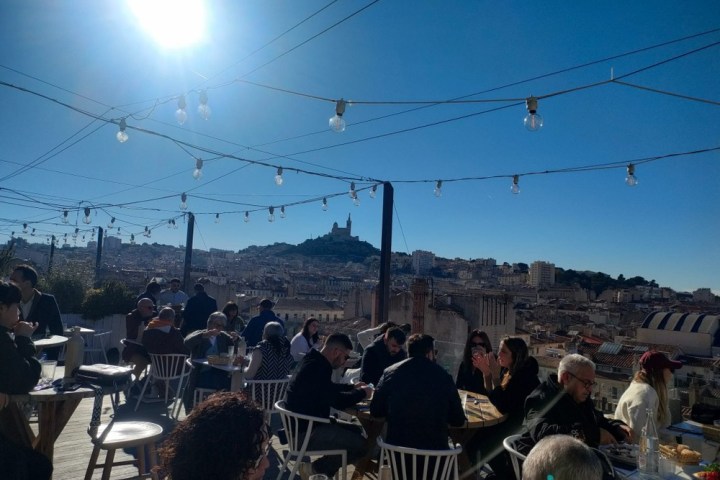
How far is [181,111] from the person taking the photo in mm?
5105

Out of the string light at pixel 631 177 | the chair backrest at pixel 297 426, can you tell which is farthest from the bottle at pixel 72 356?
the string light at pixel 631 177

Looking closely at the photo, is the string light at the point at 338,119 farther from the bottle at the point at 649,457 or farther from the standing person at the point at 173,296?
the standing person at the point at 173,296

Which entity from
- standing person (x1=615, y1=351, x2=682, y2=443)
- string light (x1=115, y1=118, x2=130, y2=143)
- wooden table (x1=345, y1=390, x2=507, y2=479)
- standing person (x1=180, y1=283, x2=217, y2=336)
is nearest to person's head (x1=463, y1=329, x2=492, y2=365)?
wooden table (x1=345, y1=390, x2=507, y2=479)

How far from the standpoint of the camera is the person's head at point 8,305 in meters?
2.49

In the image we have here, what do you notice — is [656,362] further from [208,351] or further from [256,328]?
[256,328]

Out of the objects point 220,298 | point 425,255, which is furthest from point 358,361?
point 425,255

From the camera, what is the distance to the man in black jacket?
9.69ft

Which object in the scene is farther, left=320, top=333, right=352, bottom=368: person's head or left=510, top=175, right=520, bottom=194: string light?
left=510, top=175, right=520, bottom=194: string light

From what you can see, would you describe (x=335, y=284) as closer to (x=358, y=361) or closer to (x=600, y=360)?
(x=600, y=360)

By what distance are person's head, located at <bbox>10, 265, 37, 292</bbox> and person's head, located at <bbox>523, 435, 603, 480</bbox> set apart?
4.73 meters

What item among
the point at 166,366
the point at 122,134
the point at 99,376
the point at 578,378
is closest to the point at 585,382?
the point at 578,378

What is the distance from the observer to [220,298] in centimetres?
1229

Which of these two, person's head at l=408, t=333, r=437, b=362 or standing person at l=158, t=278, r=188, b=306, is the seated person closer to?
person's head at l=408, t=333, r=437, b=362

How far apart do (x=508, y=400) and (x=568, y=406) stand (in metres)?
0.71
